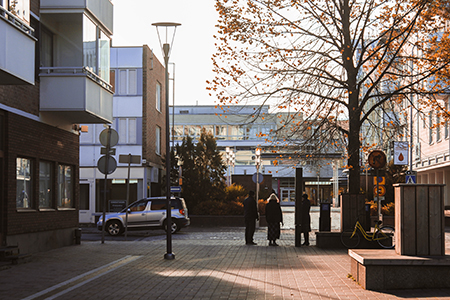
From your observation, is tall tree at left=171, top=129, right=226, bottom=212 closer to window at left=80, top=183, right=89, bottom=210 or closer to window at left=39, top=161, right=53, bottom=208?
window at left=80, top=183, right=89, bottom=210

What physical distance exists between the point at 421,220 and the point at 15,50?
857 centimetres

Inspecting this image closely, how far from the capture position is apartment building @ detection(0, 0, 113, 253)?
15.4m

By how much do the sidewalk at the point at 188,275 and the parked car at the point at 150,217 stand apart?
7.78 meters

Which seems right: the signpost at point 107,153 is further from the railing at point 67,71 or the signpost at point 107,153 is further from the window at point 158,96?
the window at point 158,96

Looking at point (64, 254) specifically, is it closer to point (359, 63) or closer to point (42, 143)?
point (42, 143)

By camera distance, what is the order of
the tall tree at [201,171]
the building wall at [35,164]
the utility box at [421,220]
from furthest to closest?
the tall tree at [201,171], the building wall at [35,164], the utility box at [421,220]

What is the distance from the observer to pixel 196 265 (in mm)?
13789

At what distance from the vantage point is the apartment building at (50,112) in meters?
15.4

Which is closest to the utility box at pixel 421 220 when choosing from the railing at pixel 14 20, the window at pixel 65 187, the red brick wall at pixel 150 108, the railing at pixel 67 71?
the railing at pixel 14 20

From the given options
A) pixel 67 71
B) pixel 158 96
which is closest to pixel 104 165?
pixel 67 71

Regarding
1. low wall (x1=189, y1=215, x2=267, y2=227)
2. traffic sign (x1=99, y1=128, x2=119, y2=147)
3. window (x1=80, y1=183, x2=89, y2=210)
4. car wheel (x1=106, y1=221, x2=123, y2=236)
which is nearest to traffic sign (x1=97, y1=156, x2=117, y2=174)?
traffic sign (x1=99, y1=128, x2=119, y2=147)

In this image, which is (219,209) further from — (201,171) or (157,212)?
(157,212)

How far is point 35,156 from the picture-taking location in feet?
56.8

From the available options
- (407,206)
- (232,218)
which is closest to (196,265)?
(407,206)
